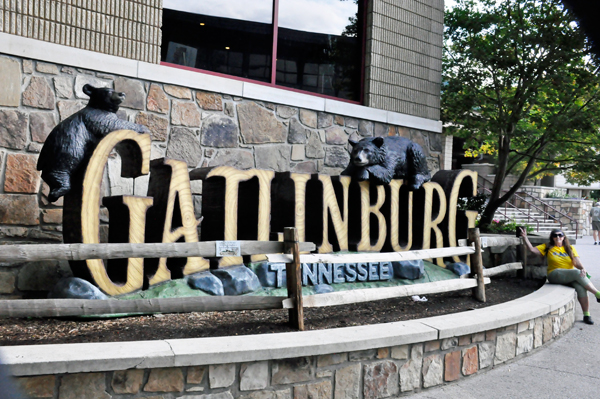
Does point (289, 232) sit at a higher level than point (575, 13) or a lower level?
lower

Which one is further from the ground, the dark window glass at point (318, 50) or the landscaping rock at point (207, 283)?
the dark window glass at point (318, 50)

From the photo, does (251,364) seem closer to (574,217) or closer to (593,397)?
(593,397)

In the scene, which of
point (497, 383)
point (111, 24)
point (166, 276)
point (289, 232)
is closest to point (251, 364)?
point (289, 232)

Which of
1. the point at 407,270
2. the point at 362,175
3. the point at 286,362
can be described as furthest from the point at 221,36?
the point at 286,362

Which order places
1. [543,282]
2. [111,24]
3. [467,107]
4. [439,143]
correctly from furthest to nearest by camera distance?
[467,107]
[439,143]
[543,282]
[111,24]

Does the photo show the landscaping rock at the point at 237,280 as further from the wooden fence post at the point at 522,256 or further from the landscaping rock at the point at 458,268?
the wooden fence post at the point at 522,256

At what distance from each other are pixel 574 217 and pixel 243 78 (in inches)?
910

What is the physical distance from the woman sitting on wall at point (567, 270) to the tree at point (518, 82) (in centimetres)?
301

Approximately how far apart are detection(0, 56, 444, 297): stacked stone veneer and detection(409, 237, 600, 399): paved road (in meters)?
3.65

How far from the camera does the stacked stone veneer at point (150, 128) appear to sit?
16.9 ft

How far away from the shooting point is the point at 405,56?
8.64 metres

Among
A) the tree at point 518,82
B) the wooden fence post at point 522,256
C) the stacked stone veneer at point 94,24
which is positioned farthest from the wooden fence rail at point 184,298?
the tree at point 518,82

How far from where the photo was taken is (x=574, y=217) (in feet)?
83.4

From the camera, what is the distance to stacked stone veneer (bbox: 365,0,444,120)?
8.24 m
